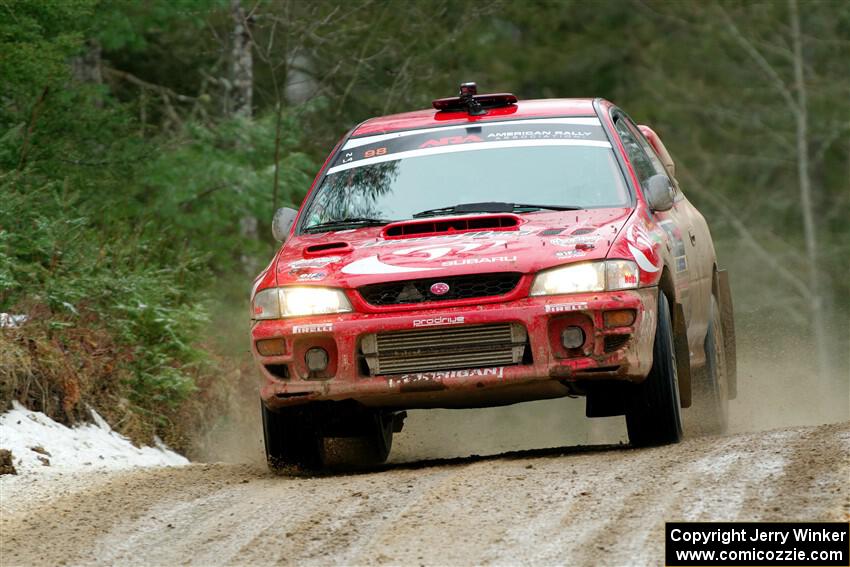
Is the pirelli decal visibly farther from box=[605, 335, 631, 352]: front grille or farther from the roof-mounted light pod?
box=[605, 335, 631, 352]: front grille

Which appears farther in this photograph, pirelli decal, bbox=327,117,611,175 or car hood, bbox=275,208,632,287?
pirelli decal, bbox=327,117,611,175

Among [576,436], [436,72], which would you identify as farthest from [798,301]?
[576,436]

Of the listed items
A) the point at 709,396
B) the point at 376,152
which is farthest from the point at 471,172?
the point at 709,396

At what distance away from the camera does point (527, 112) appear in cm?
882

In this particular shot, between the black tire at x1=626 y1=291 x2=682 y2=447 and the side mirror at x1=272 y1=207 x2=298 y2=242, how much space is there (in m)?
2.24

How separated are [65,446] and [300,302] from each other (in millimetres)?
2468

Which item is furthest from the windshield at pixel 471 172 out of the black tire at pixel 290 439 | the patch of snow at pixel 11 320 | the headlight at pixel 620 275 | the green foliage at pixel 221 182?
the green foliage at pixel 221 182

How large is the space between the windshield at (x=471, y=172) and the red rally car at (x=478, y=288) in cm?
1

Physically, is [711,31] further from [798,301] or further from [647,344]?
[647,344]

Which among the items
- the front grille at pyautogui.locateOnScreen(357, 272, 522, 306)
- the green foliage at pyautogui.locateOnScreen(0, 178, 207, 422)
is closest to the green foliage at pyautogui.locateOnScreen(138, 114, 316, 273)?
the green foliage at pyautogui.locateOnScreen(0, 178, 207, 422)

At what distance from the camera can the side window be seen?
8.65 m

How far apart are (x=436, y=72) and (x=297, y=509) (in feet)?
43.6

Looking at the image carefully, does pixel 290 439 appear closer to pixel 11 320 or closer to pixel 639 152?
pixel 639 152

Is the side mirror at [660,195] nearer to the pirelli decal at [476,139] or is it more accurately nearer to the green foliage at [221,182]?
the pirelli decal at [476,139]
